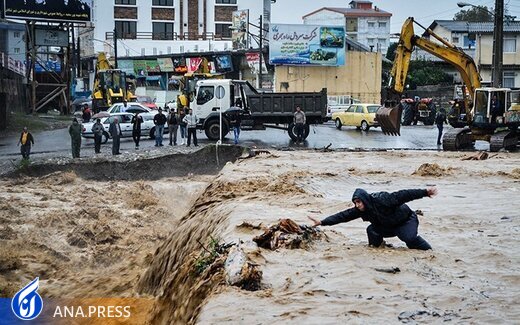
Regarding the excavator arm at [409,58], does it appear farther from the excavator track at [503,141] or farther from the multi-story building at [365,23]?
the multi-story building at [365,23]

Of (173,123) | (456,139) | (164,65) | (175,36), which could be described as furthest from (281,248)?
(175,36)

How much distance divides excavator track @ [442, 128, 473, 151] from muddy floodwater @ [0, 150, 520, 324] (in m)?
1.56

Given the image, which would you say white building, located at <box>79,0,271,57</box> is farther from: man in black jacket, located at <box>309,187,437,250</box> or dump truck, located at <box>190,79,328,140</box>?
man in black jacket, located at <box>309,187,437,250</box>

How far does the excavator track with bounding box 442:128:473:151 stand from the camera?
30.2 meters

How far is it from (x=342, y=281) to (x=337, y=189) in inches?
386

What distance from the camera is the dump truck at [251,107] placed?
34.5 m

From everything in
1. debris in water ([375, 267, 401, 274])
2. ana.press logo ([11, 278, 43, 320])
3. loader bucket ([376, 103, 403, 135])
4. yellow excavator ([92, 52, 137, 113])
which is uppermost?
yellow excavator ([92, 52, 137, 113])

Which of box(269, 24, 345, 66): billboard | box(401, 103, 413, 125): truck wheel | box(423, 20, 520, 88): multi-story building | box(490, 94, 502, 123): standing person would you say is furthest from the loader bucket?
box(269, 24, 345, 66): billboard

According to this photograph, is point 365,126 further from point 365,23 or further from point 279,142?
point 365,23

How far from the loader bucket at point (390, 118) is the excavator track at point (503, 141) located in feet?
10.9

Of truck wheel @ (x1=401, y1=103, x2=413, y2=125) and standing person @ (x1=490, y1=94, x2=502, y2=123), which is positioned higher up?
standing person @ (x1=490, y1=94, x2=502, y2=123)

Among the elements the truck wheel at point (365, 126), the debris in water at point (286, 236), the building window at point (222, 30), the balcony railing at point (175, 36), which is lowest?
the debris in water at point (286, 236)

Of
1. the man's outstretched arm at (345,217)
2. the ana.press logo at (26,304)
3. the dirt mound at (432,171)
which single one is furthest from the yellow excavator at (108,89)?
the man's outstretched arm at (345,217)

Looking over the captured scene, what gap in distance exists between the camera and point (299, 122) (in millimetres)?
33844
